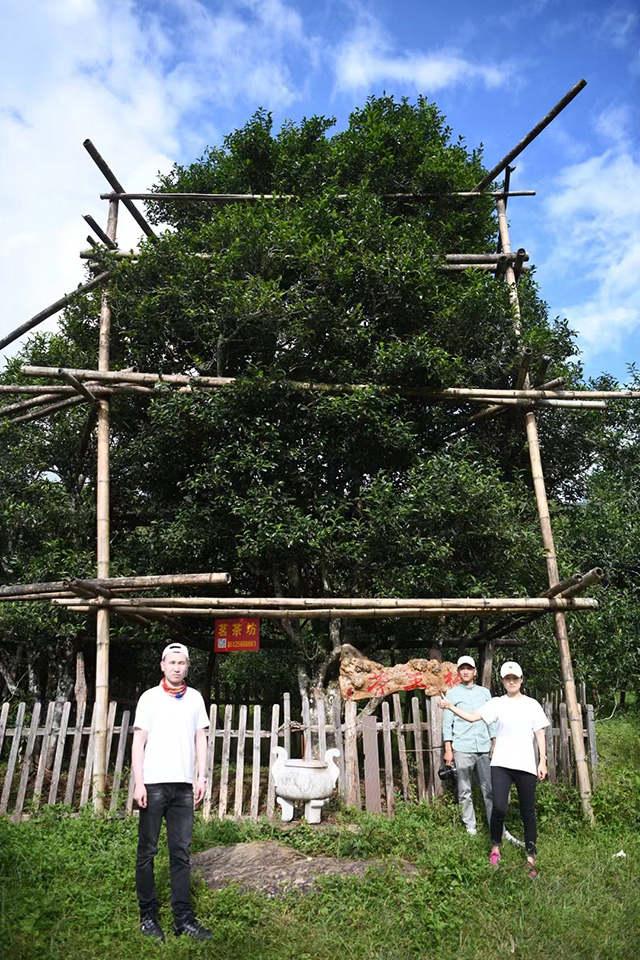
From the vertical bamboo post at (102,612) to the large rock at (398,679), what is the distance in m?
2.67

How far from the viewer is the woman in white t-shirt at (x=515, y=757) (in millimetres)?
5570

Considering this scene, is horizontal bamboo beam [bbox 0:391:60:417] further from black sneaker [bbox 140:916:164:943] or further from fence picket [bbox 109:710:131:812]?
black sneaker [bbox 140:916:164:943]

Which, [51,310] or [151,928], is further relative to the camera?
[51,310]

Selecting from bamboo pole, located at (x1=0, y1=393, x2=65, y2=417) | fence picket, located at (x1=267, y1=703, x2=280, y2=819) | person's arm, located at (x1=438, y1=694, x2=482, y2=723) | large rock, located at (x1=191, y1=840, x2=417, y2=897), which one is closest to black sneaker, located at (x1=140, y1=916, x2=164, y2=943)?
large rock, located at (x1=191, y1=840, x2=417, y2=897)

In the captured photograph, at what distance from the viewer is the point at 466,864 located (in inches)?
213

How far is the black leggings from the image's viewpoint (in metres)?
5.56

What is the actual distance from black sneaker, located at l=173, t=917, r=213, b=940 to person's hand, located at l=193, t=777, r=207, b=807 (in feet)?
2.21

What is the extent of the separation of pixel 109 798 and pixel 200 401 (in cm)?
496

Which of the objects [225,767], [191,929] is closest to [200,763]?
[191,929]

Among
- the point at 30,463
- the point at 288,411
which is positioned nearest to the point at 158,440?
the point at 288,411

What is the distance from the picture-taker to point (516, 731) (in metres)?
5.62

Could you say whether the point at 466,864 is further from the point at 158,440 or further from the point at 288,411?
the point at 158,440

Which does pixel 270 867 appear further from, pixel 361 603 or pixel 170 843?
pixel 361 603

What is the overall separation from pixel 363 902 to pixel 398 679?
10.3 ft
